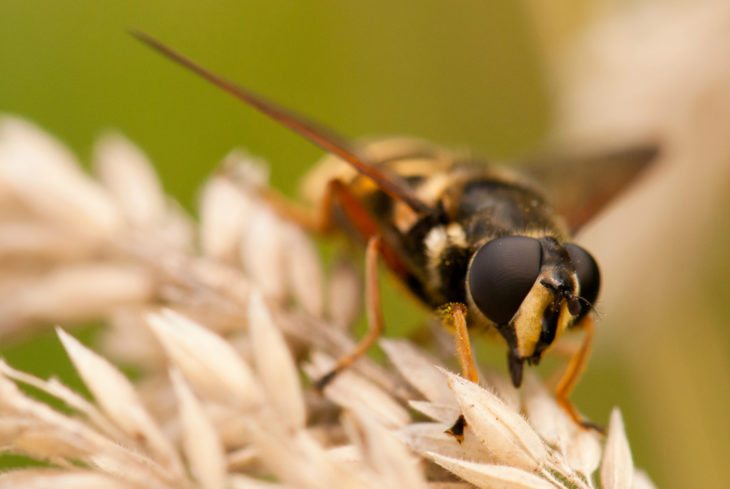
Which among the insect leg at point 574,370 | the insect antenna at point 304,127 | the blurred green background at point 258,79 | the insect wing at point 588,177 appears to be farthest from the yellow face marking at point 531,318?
the blurred green background at point 258,79

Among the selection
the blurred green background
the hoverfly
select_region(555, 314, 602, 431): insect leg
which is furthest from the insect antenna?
the blurred green background

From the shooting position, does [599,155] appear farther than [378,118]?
No

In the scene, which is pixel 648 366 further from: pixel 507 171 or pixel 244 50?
pixel 244 50

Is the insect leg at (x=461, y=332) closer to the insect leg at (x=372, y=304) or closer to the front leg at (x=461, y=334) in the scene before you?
the front leg at (x=461, y=334)

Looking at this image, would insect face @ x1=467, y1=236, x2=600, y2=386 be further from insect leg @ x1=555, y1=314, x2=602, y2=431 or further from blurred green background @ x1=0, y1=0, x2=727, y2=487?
blurred green background @ x1=0, y1=0, x2=727, y2=487

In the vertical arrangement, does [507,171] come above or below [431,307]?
above

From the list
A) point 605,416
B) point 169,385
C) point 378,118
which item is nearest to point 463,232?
point 169,385
